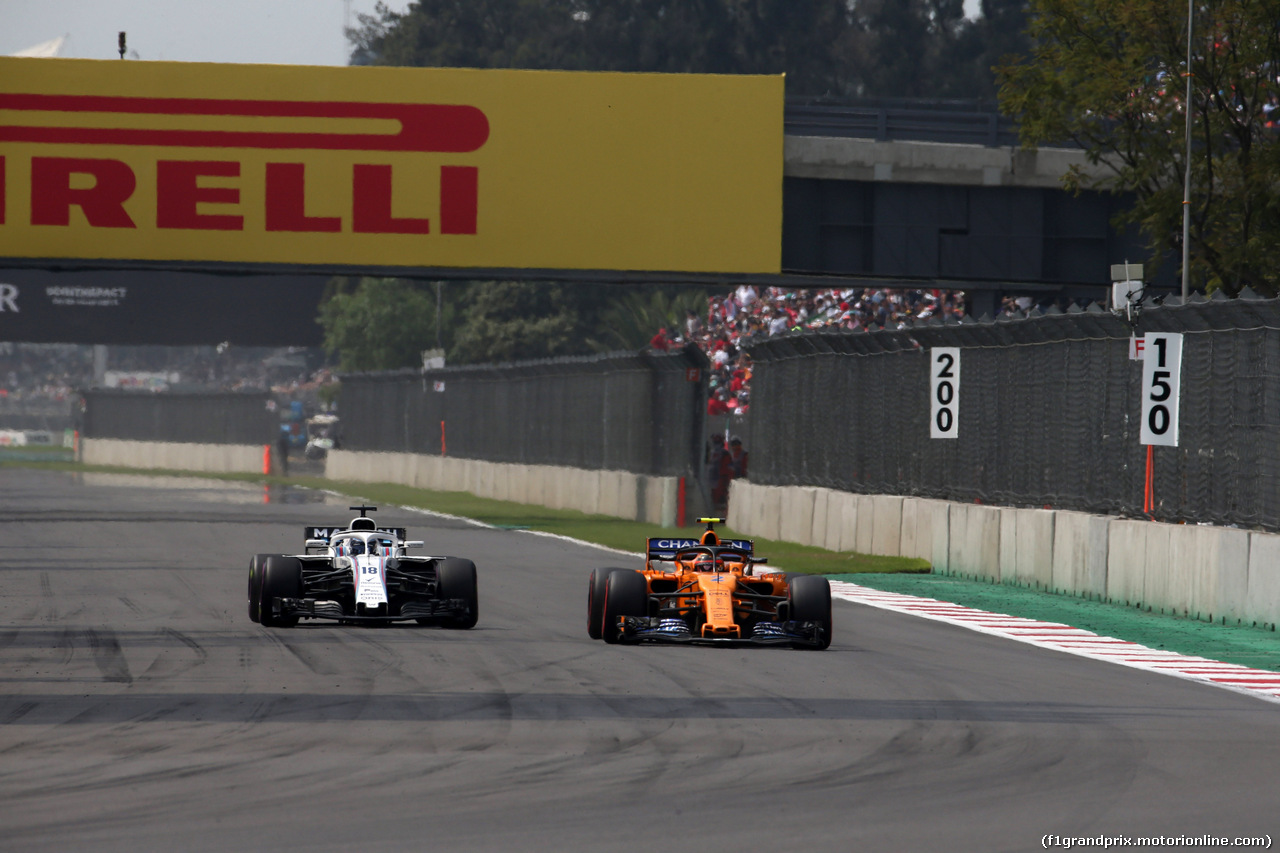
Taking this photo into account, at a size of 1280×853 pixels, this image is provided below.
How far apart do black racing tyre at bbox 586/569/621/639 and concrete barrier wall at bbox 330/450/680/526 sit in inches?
772

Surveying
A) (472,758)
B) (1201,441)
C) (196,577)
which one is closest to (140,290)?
(196,577)

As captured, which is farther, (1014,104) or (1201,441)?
(1014,104)

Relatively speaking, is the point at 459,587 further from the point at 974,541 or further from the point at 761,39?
the point at 761,39

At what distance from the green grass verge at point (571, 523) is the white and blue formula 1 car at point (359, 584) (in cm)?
797

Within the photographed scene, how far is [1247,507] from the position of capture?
16594 millimetres

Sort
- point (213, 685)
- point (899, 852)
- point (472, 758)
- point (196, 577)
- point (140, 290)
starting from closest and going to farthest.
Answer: point (899, 852)
point (472, 758)
point (213, 685)
point (196, 577)
point (140, 290)

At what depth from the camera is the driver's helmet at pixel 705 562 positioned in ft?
44.3

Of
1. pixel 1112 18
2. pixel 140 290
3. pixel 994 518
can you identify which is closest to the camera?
pixel 994 518

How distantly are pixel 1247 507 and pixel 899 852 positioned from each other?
1068 centimetres

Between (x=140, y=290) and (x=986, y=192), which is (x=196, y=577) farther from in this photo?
(x=140, y=290)

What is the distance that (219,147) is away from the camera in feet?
104

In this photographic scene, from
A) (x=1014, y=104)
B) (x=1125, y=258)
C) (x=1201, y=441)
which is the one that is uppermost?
(x=1014, y=104)

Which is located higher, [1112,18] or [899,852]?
[1112,18]

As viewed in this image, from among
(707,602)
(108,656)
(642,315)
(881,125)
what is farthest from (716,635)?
(642,315)
